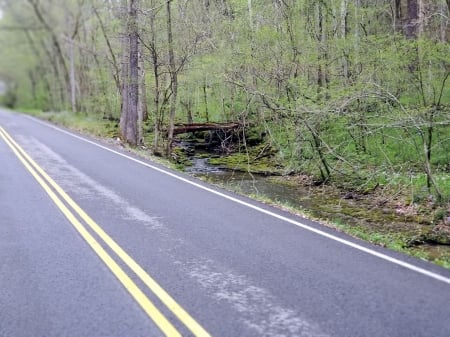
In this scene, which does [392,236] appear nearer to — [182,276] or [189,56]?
[182,276]

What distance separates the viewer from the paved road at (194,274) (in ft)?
15.0

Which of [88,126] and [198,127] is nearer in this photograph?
[198,127]

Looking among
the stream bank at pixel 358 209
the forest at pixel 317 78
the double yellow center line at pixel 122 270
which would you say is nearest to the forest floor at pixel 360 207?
the stream bank at pixel 358 209

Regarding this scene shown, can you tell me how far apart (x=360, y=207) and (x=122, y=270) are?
817 cm

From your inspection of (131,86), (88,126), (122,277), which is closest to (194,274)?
(122,277)

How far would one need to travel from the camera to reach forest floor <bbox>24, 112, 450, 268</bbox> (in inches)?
349

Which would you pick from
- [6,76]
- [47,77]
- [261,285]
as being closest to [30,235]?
[261,285]

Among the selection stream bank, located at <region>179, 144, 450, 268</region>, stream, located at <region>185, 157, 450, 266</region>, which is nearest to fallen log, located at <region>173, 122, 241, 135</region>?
stream bank, located at <region>179, 144, 450, 268</region>

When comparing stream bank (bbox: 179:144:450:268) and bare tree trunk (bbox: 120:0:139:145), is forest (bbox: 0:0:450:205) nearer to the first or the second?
bare tree trunk (bbox: 120:0:139:145)

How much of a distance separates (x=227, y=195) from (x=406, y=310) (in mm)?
6235

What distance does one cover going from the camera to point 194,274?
19.1ft

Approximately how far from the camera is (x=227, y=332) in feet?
14.3

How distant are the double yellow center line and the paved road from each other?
2 centimetres

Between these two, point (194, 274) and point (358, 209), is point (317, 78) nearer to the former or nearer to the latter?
point (358, 209)
